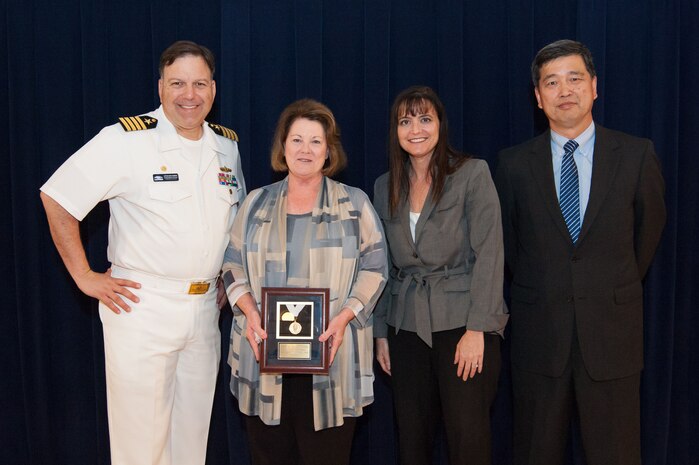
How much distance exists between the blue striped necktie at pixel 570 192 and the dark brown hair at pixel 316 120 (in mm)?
840

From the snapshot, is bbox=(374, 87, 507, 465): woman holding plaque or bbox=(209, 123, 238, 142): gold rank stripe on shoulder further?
bbox=(209, 123, 238, 142): gold rank stripe on shoulder

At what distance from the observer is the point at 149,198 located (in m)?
2.17

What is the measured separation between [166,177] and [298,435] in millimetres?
1072

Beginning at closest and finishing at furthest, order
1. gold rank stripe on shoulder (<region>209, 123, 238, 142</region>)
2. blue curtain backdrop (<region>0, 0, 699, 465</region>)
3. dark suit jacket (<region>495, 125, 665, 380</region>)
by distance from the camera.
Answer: dark suit jacket (<region>495, 125, 665, 380</region>), gold rank stripe on shoulder (<region>209, 123, 238, 142</region>), blue curtain backdrop (<region>0, 0, 699, 465</region>)

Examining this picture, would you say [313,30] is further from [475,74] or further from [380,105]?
[475,74]

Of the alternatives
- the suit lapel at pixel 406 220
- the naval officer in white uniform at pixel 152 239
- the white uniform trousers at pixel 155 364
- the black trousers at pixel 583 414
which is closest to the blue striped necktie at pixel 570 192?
the black trousers at pixel 583 414

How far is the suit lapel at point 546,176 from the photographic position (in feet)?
7.01

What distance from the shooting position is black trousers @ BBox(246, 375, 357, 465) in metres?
2.01

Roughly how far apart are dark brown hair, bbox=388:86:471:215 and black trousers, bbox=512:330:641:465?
0.80 meters

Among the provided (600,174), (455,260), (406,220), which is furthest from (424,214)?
(600,174)

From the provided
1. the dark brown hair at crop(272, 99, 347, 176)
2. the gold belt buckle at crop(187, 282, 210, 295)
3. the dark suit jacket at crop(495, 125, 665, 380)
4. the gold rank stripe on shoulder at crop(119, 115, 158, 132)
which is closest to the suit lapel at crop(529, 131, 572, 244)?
the dark suit jacket at crop(495, 125, 665, 380)

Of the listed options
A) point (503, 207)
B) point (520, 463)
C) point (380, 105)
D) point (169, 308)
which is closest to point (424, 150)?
point (503, 207)

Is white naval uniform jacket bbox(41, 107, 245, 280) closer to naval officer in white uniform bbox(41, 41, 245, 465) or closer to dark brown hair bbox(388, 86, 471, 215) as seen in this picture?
naval officer in white uniform bbox(41, 41, 245, 465)

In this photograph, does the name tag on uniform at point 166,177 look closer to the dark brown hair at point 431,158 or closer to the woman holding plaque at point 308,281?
the woman holding plaque at point 308,281
